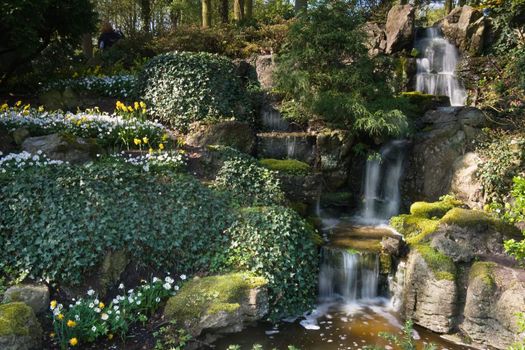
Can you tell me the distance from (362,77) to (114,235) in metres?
7.25

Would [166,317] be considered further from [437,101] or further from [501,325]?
[437,101]

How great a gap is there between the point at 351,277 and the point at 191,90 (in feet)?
19.7

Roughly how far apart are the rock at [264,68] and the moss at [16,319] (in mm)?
9563

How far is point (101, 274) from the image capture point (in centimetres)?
636

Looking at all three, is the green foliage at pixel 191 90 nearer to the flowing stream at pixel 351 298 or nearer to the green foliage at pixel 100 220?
the flowing stream at pixel 351 298

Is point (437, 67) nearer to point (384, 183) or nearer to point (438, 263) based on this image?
point (384, 183)

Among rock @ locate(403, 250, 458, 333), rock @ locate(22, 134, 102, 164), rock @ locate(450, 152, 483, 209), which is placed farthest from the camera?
rock @ locate(450, 152, 483, 209)

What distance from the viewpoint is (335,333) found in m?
6.52

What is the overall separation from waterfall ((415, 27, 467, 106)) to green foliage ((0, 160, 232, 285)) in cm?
966

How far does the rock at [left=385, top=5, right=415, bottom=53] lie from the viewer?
15.0m

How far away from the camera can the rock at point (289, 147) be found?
1046 cm

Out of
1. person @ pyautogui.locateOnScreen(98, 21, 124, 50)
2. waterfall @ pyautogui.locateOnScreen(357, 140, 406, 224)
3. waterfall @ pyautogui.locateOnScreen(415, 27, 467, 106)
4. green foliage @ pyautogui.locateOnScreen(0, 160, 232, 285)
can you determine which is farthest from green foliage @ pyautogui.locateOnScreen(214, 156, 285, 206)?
person @ pyautogui.locateOnScreen(98, 21, 124, 50)

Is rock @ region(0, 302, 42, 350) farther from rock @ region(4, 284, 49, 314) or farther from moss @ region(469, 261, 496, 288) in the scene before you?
moss @ region(469, 261, 496, 288)

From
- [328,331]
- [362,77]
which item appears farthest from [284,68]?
[328,331]
